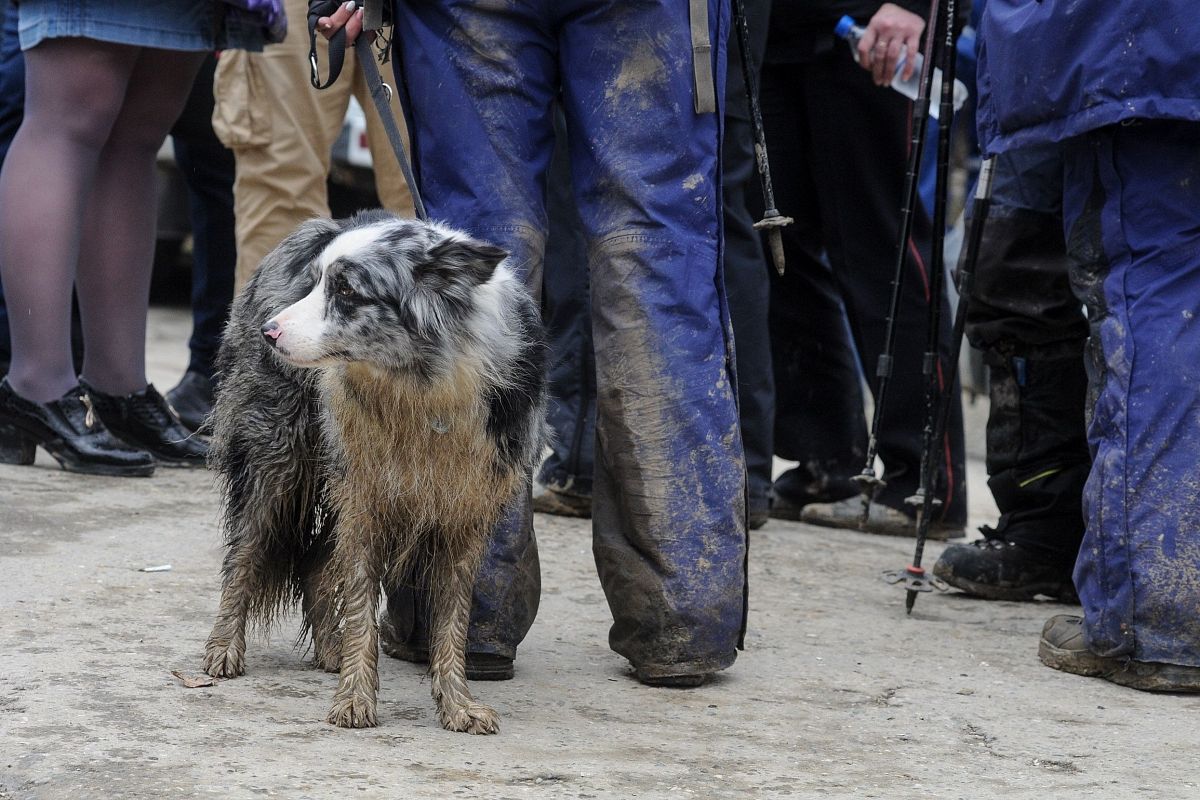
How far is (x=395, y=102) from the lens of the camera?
5559 mm

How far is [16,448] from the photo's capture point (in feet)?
15.9

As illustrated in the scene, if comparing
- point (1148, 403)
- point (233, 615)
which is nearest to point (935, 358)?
point (1148, 403)

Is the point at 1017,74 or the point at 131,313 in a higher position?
the point at 1017,74

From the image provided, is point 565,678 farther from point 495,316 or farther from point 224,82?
point 224,82

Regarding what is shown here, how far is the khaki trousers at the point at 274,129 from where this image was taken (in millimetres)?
5250

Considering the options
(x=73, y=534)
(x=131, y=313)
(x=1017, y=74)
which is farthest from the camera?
(x=131, y=313)

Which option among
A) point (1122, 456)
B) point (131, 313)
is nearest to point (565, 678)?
point (1122, 456)

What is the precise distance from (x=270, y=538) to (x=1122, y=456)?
1925 mm

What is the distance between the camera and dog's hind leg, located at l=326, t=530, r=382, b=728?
9.43 feet

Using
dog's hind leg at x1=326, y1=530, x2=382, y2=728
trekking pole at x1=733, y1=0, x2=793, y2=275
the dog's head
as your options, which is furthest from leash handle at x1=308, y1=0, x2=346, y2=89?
dog's hind leg at x1=326, y1=530, x2=382, y2=728

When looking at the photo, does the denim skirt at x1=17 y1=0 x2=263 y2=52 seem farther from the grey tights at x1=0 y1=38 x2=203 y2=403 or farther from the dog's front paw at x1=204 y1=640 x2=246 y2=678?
the dog's front paw at x1=204 y1=640 x2=246 y2=678

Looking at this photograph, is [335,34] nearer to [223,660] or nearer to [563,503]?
[223,660]

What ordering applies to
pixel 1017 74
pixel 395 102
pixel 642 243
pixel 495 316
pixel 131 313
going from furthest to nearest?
pixel 395 102 < pixel 131 313 < pixel 1017 74 < pixel 642 243 < pixel 495 316

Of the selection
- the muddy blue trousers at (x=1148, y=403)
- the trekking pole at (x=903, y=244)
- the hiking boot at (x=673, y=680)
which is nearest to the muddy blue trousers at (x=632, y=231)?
the hiking boot at (x=673, y=680)
